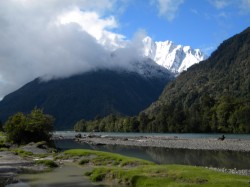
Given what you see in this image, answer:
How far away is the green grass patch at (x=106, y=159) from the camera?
5558cm

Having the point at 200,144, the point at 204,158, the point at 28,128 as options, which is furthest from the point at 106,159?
the point at 200,144

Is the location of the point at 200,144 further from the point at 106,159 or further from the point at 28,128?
the point at 106,159

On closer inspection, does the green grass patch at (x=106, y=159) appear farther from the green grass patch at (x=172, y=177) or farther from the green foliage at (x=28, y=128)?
the green foliage at (x=28, y=128)

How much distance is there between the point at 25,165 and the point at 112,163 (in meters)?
15.6

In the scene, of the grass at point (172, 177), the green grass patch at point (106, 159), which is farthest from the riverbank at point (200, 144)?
the grass at point (172, 177)

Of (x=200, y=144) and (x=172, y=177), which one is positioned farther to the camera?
(x=200, y=144)

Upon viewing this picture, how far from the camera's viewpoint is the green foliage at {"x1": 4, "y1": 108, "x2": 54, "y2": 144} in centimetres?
11181

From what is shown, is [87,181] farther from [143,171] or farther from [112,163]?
[112,163]

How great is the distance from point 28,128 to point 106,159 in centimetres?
5567

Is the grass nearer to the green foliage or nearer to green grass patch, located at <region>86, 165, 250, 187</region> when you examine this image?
green grass patch, located at <region>86, 165, 250, 187</region>

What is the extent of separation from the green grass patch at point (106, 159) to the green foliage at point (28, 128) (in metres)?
39.8

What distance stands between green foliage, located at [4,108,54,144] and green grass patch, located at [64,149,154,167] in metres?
39.8

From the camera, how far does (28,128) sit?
367 feet

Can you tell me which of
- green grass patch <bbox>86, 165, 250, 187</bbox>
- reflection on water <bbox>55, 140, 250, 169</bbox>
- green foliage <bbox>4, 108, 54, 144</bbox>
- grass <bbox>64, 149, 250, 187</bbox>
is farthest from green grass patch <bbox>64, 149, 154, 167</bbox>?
green foliage <bbox>4, 108, 54, 144</bbox>
